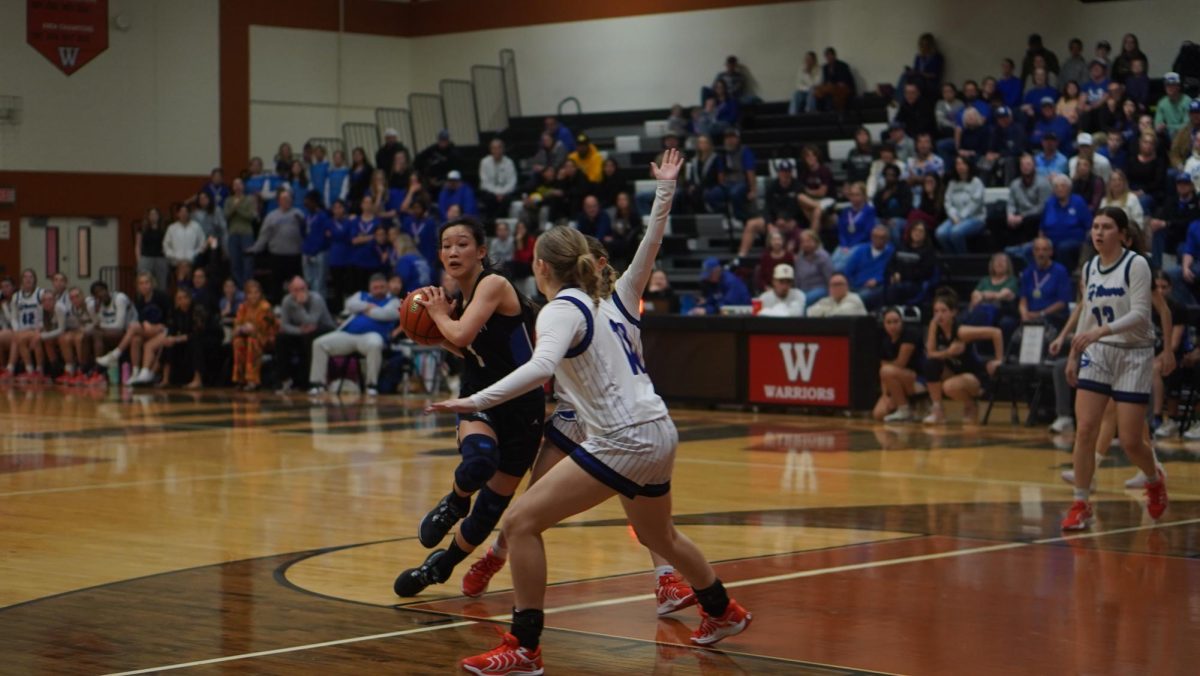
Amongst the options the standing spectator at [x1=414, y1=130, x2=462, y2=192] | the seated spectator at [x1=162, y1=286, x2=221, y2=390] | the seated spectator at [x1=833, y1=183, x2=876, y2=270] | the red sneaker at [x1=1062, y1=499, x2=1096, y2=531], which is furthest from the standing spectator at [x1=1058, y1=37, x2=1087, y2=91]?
the red sneaker at [x1=1062, y1=499, x2=1096, y2=531]

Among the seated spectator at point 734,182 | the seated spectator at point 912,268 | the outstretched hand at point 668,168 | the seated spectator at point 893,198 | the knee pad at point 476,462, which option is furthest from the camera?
the seated spectator at point 734,182

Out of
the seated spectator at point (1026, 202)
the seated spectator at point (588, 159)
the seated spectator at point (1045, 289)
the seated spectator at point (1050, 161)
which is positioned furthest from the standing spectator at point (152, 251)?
the seated spectator at point (1045, 289)

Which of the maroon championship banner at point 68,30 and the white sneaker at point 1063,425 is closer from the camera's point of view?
the white sneaker at point 1063,425

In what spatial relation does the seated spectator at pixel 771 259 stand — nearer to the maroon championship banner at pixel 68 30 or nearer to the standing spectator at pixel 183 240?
the standing spectator at pixel 183 240

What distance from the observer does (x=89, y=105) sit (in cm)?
3145

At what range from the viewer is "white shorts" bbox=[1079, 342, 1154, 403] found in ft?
33.2

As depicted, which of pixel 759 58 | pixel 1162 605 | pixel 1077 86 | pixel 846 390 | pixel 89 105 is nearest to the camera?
pixel 1162 605

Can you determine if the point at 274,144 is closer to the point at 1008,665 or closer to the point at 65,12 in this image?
the point at 65,12

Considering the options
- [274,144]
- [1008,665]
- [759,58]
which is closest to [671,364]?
[759,58]

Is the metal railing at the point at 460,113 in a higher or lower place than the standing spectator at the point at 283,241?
higher

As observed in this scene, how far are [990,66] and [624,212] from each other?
23.5ft

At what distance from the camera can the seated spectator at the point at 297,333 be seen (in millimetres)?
22375

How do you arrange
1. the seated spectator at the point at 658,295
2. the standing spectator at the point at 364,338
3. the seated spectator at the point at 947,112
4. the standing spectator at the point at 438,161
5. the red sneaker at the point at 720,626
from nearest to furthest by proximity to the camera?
the red sneaker at the point at 720,626
the seated spectator at the point at 658,295
the standing spectator at the point at 364,338
the seated spectator at the point at 947,112
the standing spectator at the point at 438,161

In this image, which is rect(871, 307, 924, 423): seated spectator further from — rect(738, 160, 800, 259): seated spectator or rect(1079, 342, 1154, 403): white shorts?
rect(1079, 342, 1154, 403): white shorts
